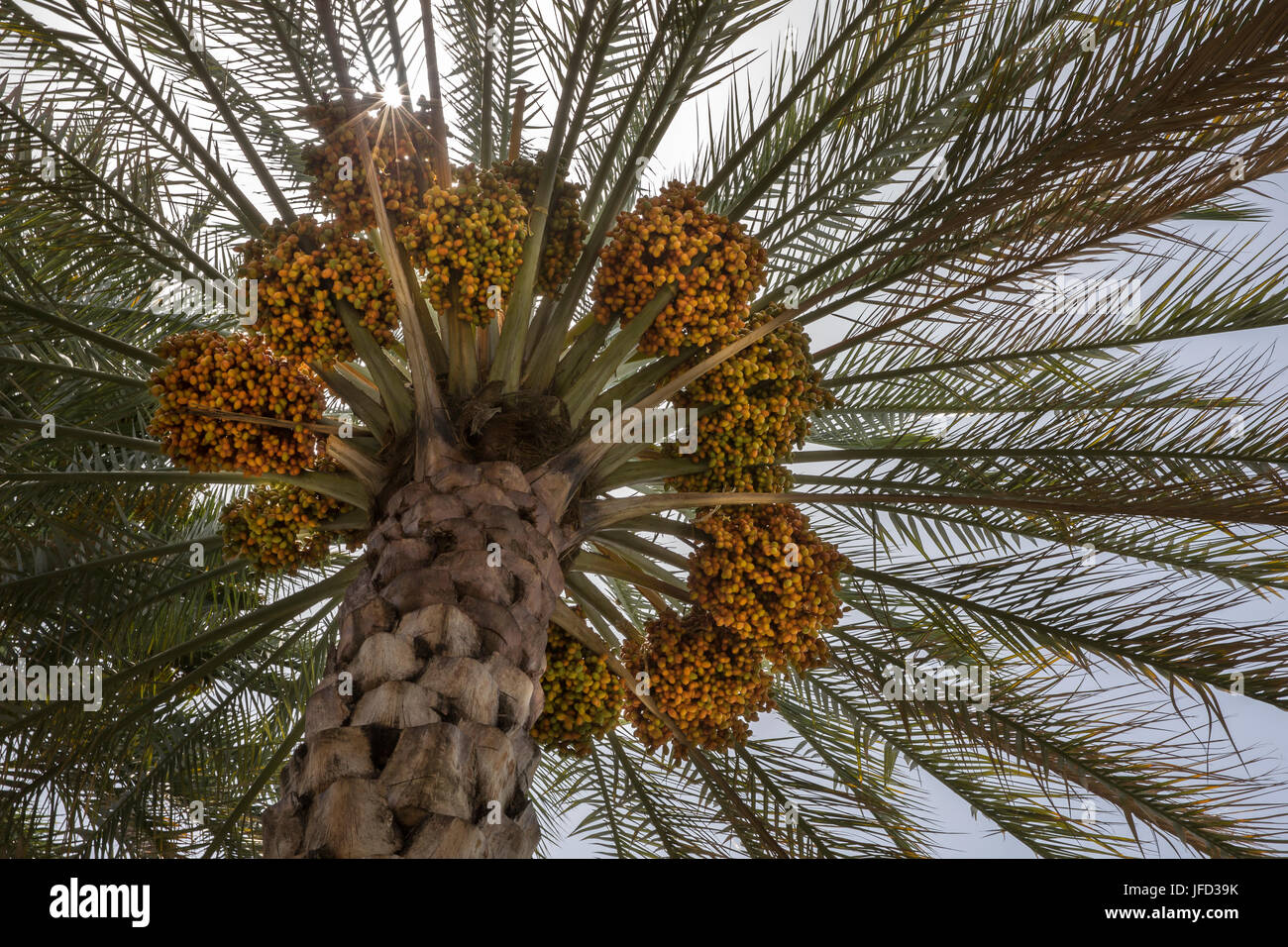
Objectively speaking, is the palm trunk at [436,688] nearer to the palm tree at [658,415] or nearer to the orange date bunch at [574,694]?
the palm tree at [658,415]

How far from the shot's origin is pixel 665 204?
4.50 m

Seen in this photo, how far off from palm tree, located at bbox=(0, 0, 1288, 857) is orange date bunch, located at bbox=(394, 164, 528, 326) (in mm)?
20

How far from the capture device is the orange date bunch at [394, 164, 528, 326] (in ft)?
13.5

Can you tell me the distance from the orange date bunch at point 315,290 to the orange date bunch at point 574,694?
1.67 m

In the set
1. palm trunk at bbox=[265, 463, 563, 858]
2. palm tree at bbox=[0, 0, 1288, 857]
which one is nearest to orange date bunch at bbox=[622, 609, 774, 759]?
palm tree at bbox=[0, 0, 1288, 857]

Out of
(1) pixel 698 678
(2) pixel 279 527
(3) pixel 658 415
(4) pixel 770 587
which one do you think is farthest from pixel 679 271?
(2) pixel 279 527

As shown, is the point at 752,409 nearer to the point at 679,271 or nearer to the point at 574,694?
the point at 679,271

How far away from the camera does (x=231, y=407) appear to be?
4219mm

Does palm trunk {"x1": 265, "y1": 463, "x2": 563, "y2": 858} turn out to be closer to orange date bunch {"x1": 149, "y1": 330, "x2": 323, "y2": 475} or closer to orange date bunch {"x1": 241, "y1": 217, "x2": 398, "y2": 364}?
orange date bunch {"x1": 149, "y1": 330, "x2": 323, "y2": 475}

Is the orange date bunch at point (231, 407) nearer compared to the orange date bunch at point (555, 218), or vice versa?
the orange date bunch at point (231, 407)

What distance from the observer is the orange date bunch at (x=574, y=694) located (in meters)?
4.84

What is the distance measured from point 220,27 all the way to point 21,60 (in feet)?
2.93

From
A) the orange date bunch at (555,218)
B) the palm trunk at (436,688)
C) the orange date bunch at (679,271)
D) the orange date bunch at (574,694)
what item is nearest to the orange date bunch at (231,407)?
the palm trunk at (436,688)

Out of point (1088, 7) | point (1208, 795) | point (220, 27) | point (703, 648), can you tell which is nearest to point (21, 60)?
point (220, 27)
